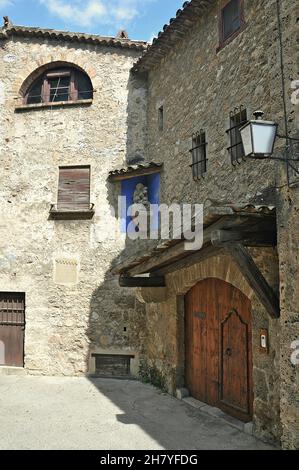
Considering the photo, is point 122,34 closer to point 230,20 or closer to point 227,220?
point 230,20

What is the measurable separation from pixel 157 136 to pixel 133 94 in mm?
1362

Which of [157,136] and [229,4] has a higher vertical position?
[229,4]

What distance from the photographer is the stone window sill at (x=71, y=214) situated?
8.90m

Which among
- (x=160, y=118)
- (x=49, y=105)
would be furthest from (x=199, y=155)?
(x=49, y=105)

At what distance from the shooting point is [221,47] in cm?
654

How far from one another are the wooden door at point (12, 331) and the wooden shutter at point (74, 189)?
2.23 meters

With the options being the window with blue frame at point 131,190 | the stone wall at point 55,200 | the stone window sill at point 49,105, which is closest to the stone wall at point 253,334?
the stone wall at point 55,200

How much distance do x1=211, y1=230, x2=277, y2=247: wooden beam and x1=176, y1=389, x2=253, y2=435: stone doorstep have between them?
7.34ft

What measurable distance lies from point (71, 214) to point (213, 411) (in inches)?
195

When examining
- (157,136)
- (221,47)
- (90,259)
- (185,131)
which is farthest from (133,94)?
(90,259)

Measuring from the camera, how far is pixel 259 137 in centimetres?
393

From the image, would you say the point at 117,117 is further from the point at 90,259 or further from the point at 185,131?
the point at 90,259

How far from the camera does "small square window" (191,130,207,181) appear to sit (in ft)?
22.8

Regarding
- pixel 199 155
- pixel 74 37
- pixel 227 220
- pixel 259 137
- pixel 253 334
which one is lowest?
pixel 253 334
